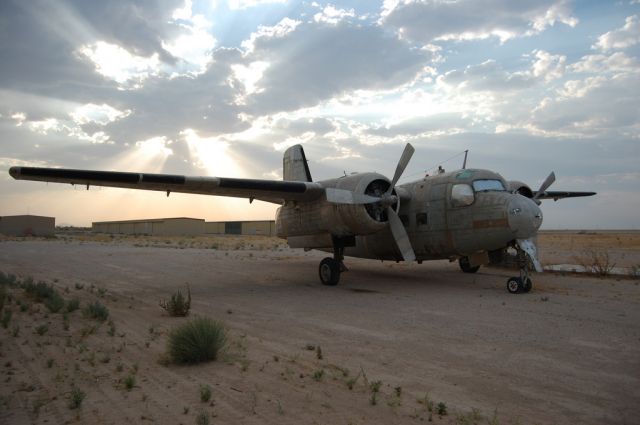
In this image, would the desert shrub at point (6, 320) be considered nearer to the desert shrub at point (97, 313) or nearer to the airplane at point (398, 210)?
the desert shrub at point (97, 313)

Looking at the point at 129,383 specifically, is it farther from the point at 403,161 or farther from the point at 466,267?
the point at 466,267

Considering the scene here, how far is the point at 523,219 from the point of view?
41.8ft

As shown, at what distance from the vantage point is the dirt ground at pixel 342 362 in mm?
4469

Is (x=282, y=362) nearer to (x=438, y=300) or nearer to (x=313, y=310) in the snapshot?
(x=313, y=310)

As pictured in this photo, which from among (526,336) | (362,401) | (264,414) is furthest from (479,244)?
(264,414)

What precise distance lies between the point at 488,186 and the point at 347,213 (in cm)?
476

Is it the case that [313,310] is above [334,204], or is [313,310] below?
below

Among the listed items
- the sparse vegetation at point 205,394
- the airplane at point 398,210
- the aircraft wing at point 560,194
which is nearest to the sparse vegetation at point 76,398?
the sparse vegetation at point 205,394

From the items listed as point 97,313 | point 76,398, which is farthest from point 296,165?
point 76,398

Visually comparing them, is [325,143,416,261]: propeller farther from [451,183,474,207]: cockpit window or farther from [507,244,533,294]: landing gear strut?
[507,244,533,294]: landing gear strut

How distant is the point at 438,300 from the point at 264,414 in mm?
8607

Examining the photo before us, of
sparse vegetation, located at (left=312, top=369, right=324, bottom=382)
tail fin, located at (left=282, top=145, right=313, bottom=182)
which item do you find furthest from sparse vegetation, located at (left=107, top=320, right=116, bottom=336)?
tail fin, located at (left=282, top=145, right=313, bottom=182)

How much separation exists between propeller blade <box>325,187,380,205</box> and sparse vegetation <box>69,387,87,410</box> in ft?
34.1

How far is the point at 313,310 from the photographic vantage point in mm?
10555
